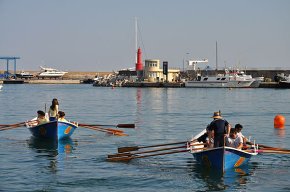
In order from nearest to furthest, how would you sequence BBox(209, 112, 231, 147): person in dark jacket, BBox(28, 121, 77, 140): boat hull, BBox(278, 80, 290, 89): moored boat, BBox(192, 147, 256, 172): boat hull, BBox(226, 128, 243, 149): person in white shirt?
BBox(209, 112, 231, 147): person in dark jacket → BBox(192, 147, 256, 172): boat hull → BBox(226, 128, 243, 149): person in white shirt → BBox(28, 121, 77, 140): boat hull → BBox(278, 80, 290, 89): moored boat

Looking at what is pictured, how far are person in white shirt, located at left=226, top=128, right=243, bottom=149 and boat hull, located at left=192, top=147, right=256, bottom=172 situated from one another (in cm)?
40

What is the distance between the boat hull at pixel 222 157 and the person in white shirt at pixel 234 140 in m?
0.40

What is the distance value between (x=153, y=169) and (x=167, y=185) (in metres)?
2.87

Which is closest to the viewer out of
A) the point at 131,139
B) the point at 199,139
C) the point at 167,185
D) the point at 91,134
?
the point at 167,185

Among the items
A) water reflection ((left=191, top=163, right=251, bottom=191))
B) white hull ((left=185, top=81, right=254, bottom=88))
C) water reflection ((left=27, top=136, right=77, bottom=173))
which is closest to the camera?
water reflection ((left=191, top=163, right=251, bottom=191))

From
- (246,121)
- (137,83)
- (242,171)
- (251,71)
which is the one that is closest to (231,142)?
(242,171)

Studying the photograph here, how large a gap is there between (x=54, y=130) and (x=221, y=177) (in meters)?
11.8

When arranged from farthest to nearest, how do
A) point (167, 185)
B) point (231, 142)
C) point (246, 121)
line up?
point (246, 121)
point (231, 142)
point (167, 185)

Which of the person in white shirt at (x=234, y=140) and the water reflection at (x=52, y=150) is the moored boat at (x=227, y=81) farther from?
the person in white shirt at (x=234, y=140)

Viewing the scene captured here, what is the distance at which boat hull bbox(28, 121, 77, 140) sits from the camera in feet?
103

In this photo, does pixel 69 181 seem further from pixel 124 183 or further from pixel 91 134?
pixel 91 134

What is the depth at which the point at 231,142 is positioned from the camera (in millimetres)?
23344

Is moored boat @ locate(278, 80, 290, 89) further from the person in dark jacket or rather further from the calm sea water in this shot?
the person in dark jacket

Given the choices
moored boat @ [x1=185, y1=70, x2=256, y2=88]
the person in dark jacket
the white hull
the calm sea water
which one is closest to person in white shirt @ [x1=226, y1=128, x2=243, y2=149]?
the person in dark jacket
